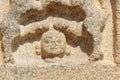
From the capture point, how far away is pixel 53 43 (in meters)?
2.76

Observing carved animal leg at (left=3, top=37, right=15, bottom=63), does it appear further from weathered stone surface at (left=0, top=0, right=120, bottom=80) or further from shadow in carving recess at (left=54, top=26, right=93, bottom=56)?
shadow in carving recess at (left=54, top=26, right=93, bottom=56)

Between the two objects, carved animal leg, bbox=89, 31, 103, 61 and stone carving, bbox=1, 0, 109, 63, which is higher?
stone carving, bbox=1, 0, 109, 63

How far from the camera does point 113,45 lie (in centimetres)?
281

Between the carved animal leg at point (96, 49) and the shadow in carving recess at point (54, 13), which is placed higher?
the shadow in carving recess at point (54, 13)

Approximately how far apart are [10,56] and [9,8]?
0.25 meters

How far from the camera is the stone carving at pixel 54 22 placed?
9.05ft

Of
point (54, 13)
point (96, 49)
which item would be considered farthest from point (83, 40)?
point (54, 13)

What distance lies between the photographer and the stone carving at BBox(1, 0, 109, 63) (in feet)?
9.05

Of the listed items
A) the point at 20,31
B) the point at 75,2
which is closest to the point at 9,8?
the point at 20,31

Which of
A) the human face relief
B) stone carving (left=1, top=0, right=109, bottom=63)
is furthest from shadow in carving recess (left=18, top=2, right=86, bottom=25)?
the human face relief

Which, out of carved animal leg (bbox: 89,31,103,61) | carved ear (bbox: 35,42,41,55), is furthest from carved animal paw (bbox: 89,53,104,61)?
carved ear (bbox: 35,42,41,55)

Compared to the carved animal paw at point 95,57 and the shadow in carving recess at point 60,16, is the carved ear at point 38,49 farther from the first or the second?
the carved animal paw at point 95,57

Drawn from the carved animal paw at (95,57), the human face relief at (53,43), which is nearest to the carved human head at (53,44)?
the human face relief at (53,43)

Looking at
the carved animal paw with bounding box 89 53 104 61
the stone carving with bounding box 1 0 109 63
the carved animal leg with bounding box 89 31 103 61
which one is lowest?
the carved animal paw with bounding box 89 53 104 61
